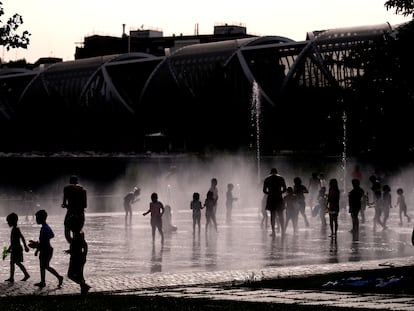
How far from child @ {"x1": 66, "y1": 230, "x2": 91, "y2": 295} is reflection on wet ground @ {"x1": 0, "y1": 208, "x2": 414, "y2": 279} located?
2828 mm

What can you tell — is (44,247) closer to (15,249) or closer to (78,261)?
(15,249)

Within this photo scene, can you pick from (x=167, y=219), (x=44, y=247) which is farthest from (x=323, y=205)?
(x=44, y=247)

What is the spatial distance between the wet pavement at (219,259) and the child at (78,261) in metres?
0.46

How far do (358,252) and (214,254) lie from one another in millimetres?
2913

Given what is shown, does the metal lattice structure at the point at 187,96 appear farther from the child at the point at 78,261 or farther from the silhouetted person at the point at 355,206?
the child at the point at 78,261

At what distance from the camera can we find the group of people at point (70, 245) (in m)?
16.4

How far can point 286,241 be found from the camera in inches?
1091

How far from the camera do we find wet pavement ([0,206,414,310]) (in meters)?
15.7

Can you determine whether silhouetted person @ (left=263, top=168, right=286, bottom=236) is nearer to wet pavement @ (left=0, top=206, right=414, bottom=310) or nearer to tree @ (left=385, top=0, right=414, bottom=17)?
wet pavement @ (left=0, top=206, right=414, bottom=310)

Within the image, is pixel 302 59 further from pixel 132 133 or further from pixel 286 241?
pixel 286 241

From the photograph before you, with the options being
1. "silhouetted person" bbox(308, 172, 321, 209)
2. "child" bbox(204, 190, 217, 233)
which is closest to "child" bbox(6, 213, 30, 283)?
"child" bbox(204, 190, 217, 233)

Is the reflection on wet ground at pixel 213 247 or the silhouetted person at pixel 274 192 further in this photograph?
the silhouetted person at pixel 274 192

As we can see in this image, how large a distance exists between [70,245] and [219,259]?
20.4 ft

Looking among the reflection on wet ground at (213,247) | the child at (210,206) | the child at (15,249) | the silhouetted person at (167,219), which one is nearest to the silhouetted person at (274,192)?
the reflection on wet ground at (213,247)
